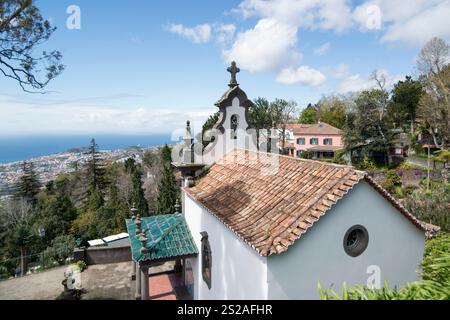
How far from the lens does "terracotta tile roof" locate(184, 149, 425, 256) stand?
25.0ft

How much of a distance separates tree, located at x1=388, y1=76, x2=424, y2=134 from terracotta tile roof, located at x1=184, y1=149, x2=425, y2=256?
46846 mm

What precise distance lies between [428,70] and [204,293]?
149 feet

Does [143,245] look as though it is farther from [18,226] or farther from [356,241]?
[18,226]

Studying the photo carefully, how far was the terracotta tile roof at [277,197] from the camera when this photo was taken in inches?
300

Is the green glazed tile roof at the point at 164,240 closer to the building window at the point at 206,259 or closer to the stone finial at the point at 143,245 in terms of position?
the stone finial at the point at 143,245

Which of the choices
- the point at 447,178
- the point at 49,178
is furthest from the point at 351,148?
the point at 49,178

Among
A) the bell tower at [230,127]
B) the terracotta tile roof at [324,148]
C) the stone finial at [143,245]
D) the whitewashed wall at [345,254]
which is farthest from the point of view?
the terracotta tile roof at [324,148]

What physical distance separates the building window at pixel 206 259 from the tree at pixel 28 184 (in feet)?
120

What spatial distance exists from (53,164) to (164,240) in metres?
45.0

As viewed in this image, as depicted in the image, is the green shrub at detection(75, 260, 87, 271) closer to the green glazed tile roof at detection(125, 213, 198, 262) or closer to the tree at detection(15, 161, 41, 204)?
the green glazed tile roof at detection(125, 213, 198, 262)

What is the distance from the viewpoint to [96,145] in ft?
151

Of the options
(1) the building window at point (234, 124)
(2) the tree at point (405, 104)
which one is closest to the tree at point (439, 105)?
(2) the tree at point (405, 104)

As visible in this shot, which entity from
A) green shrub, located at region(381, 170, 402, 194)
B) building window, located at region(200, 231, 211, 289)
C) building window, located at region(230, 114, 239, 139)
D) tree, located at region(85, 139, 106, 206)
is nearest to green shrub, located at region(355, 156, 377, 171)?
green shrub, located at region(381, 170, 402, 194)

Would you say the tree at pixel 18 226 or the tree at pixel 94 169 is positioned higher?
the tree at pixel 94 169
